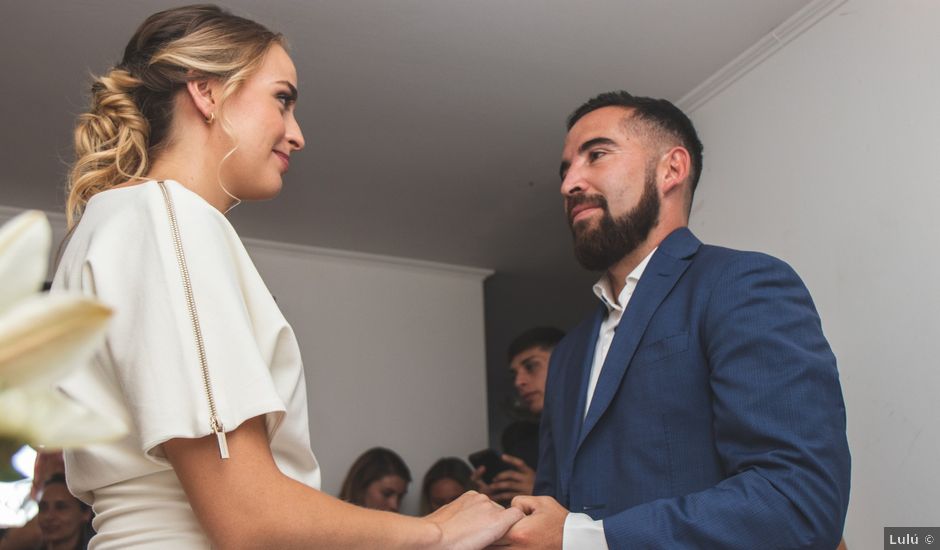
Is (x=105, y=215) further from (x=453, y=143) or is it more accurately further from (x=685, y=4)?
(x=453, y=143)

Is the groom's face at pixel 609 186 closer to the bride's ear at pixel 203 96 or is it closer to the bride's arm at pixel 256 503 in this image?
the bride's ear at pixel 203 96

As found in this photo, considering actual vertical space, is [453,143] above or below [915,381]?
above

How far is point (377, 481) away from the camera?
4.34 m

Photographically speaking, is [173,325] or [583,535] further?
[583,535]

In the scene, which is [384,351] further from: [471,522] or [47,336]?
[47,336]

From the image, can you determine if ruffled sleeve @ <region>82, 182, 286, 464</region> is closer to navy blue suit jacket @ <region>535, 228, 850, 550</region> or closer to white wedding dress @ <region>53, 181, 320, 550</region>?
white wedding dress @ <region>53, 181, 320, 550</region>

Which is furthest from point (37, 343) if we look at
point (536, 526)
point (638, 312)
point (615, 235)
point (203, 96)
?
point (615, 235)

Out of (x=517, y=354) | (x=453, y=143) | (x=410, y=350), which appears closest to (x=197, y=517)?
(x=453, y=143)

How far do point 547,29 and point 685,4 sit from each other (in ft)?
1.36

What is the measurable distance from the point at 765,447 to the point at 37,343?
52.4 inches

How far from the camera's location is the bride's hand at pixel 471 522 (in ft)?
4.10

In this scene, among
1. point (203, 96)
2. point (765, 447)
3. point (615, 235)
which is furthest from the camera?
point (615, 235)

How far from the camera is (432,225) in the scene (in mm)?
4434

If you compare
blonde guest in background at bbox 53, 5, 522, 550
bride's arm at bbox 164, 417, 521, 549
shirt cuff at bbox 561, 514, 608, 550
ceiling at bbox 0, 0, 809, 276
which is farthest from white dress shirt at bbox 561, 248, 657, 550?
ceiling at bbox 0, 0, 809, 276
